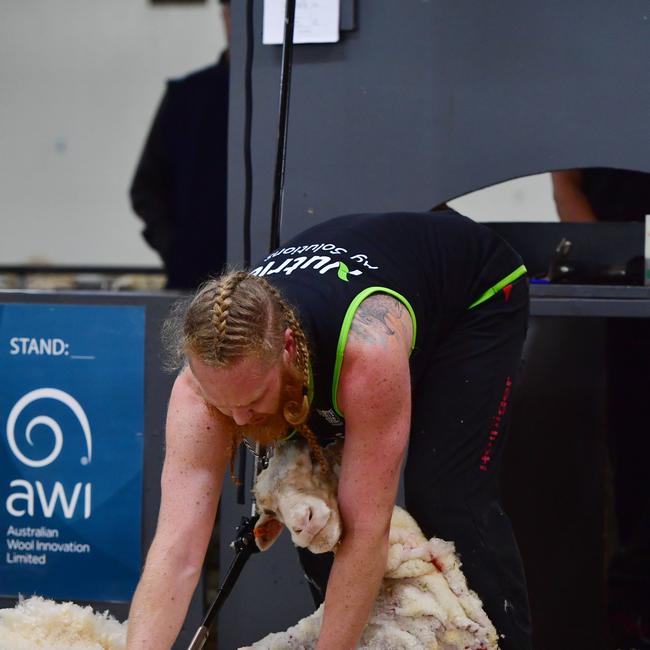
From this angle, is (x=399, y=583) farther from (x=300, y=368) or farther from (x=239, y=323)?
(x=239, y=323)

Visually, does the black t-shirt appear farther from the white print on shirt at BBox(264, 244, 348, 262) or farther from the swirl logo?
the swirl logo

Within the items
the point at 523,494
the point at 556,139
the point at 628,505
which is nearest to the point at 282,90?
the point at 556,139

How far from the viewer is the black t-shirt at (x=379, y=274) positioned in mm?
2137

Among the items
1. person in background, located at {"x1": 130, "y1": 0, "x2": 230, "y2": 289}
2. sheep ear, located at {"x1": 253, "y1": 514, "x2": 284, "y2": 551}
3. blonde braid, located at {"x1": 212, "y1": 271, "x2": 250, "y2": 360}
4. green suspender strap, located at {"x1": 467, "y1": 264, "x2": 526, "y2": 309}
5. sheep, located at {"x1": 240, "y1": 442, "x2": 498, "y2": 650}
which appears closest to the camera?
blonde braid, located at {"x1": 212, "y1": 271, "x2": 250, "y2": 360}

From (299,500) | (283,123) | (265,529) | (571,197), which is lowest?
(265,529)

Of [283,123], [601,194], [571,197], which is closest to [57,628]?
[283,123]

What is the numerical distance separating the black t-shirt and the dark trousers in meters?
0.06

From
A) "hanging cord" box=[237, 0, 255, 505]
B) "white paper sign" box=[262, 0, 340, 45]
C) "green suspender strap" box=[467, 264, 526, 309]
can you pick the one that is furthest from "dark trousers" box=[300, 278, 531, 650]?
"white paper sign" box=[262, 0, 340, 45]

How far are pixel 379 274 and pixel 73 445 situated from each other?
1.41 m

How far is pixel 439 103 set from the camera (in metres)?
3.16

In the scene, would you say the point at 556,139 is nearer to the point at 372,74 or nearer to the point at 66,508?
the point at 372,74

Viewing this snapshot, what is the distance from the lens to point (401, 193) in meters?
3.18

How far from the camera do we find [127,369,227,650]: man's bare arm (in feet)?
7.30

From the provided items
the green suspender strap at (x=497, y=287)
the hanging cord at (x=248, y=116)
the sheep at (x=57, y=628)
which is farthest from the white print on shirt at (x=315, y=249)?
the sheep at (x=57, y=628)
